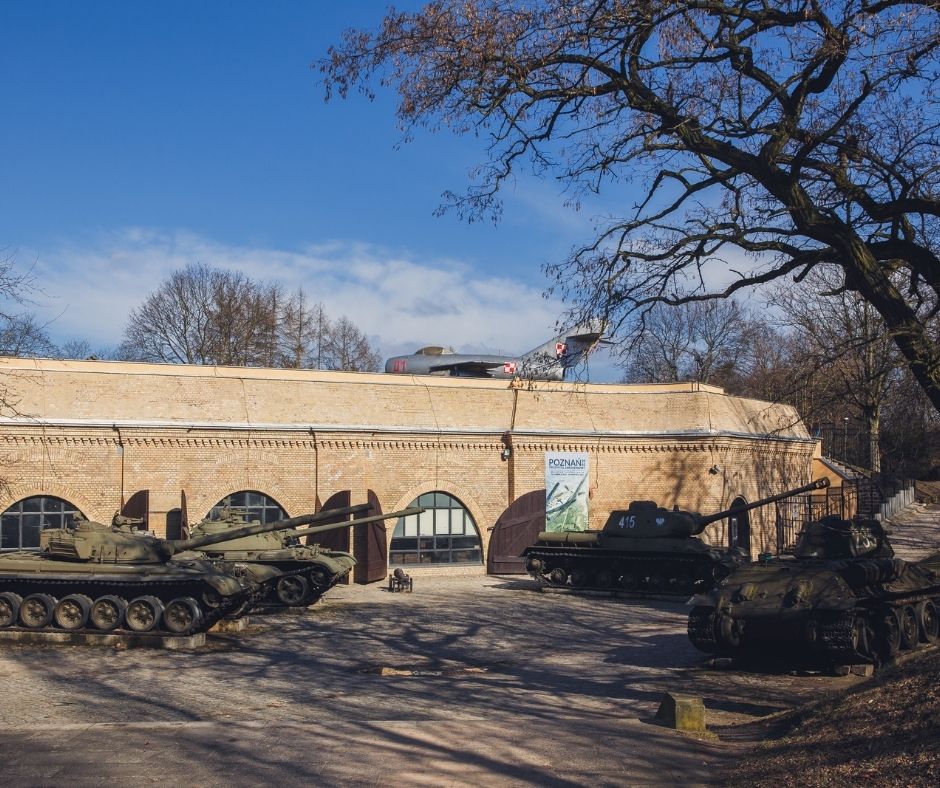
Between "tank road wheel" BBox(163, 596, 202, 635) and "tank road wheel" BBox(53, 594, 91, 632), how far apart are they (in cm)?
125

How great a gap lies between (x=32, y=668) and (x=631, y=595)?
12.9m

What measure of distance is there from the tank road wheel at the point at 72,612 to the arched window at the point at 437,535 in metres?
11.1

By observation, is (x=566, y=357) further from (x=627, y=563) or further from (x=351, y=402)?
(x=351, y=402)

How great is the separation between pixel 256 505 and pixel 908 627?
51.3 feet

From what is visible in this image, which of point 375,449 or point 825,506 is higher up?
point 375,449

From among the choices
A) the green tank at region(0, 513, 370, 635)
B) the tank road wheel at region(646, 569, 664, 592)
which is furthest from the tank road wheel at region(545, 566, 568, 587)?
the green tank at region(0, 513, 370, 635)

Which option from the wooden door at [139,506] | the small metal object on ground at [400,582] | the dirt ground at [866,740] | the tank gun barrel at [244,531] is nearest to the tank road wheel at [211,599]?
the tank gun barrel at [244,531]

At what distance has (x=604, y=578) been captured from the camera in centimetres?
2333

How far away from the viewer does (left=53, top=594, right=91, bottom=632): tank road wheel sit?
16.0m

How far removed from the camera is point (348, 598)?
21.9 m

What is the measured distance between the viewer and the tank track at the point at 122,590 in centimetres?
1595

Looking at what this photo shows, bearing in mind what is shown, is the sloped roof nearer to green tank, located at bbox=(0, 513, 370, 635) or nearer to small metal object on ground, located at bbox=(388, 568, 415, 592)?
small metal object on ground, located at bbox=(388, 568, 415, 592)

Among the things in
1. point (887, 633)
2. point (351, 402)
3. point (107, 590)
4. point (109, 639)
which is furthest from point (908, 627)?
point (351, 402)

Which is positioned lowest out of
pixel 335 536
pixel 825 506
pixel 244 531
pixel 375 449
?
pixel 335 536
